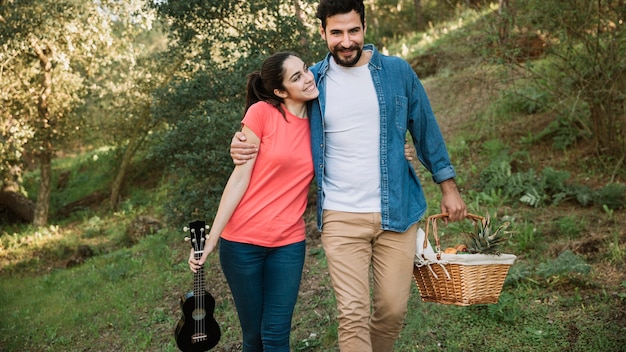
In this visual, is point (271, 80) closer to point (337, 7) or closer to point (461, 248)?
point (337, 7)

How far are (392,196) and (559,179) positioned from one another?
4883 millimetres

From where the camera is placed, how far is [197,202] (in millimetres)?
7820

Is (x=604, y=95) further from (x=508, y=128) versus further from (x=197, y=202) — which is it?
(x=197, y=202)

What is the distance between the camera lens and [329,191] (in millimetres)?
3551

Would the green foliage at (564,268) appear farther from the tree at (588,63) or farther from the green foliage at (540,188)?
the tree at (588,63)

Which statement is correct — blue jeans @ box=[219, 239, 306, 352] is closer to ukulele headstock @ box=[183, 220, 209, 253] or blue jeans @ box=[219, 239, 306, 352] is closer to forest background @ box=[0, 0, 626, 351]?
ukulele headstock @ box=[183, 220, 209, 253]

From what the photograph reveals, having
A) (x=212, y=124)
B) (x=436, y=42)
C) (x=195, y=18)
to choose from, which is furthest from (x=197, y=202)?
(x=436, y=42)

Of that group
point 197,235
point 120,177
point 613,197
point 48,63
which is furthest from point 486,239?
point 120,177

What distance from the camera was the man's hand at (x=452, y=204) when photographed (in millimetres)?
3656

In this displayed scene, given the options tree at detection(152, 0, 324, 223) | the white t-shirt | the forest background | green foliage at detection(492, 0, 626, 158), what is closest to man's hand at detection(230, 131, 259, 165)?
the white t-shirt

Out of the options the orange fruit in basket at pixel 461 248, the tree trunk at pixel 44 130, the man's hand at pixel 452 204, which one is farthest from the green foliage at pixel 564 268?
the tree trunk at pixel 44 130

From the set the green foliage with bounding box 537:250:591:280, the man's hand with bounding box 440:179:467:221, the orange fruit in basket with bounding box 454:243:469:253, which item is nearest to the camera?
the man's hand with bounding box 440:179:467:221

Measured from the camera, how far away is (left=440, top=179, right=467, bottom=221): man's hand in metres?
3.66

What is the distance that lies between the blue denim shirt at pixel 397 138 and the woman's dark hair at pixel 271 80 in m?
0.22
